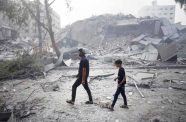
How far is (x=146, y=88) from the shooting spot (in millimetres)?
8445

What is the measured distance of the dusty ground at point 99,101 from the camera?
5656mm

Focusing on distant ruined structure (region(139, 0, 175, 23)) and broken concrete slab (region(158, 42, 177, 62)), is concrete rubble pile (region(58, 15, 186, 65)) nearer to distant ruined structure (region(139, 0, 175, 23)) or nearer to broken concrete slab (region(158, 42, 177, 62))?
broken concrete slab (region(158, 42, 177, 62))

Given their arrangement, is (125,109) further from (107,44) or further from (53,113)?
(107,44)

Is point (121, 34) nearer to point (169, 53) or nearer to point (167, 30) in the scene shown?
point (167, 30)

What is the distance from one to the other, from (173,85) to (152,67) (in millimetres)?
4434

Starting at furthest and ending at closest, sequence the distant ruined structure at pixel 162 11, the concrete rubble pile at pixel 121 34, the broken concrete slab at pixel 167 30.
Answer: the distant ruined structure at pixel 162 11 → the broken concrete slab at pixel 167 30 → the concrete rubble pile at pixel 121 34

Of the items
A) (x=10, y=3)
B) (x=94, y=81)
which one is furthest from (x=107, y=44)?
(x=94, y=81)

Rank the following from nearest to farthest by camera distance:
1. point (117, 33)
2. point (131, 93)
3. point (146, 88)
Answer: point (131, 93)
point (146, 88)
point (117, 33)

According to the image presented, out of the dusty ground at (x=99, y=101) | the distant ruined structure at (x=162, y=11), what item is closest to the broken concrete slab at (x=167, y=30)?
the dusty ground at (x=99, y=101)

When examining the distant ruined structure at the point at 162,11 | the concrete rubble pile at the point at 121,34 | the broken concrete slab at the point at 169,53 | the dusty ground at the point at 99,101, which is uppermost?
the distant ruined structure at the point at 162,11

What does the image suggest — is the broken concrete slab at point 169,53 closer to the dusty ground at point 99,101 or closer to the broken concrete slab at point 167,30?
the dusty ground at point 99,101

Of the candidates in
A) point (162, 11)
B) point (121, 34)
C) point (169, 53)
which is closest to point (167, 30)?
point (121, 34)

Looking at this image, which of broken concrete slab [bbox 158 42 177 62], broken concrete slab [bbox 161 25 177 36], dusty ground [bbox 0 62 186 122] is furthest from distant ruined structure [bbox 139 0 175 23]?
dusty ground [bbox 0 62 186 122]

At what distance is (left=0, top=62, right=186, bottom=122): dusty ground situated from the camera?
5.66 meters
